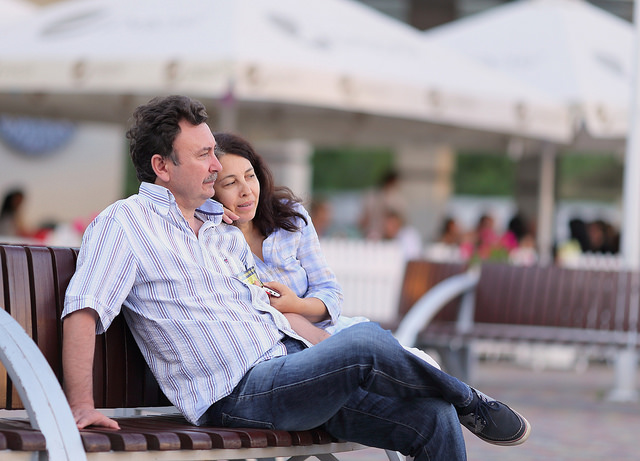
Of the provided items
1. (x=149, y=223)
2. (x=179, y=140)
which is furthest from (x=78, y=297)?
(x=179, y=140)

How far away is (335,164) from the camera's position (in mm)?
49500

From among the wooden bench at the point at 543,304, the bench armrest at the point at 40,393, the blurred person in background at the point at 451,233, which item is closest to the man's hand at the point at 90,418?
the bench armrest at the point at 40,393

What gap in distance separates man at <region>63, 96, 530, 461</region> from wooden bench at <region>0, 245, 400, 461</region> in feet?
0.28

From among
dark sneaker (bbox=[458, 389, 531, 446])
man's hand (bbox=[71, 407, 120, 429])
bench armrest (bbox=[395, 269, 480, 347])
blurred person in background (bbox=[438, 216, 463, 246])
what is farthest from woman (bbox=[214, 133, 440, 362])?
blurred person in background (bbox=[438, 216, 463, 246])

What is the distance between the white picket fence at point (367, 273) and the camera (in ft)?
36.1

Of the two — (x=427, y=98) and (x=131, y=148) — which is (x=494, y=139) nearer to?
(x=427, y=98)

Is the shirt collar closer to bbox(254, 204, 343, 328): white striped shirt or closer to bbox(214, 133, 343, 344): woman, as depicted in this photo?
bbox(214, 133, 343, 344): woman

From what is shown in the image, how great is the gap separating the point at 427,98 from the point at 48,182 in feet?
28.0

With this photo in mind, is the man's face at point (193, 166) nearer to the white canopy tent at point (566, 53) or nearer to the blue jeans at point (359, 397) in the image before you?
the blue jeans at point (359, 397)

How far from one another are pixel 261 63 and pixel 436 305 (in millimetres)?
2054

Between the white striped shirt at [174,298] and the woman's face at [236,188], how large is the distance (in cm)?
26

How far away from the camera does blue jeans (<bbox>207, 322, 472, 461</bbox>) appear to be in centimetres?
303

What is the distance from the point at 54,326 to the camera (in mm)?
3213

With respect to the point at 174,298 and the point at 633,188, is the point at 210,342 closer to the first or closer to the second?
the point at 174,298
